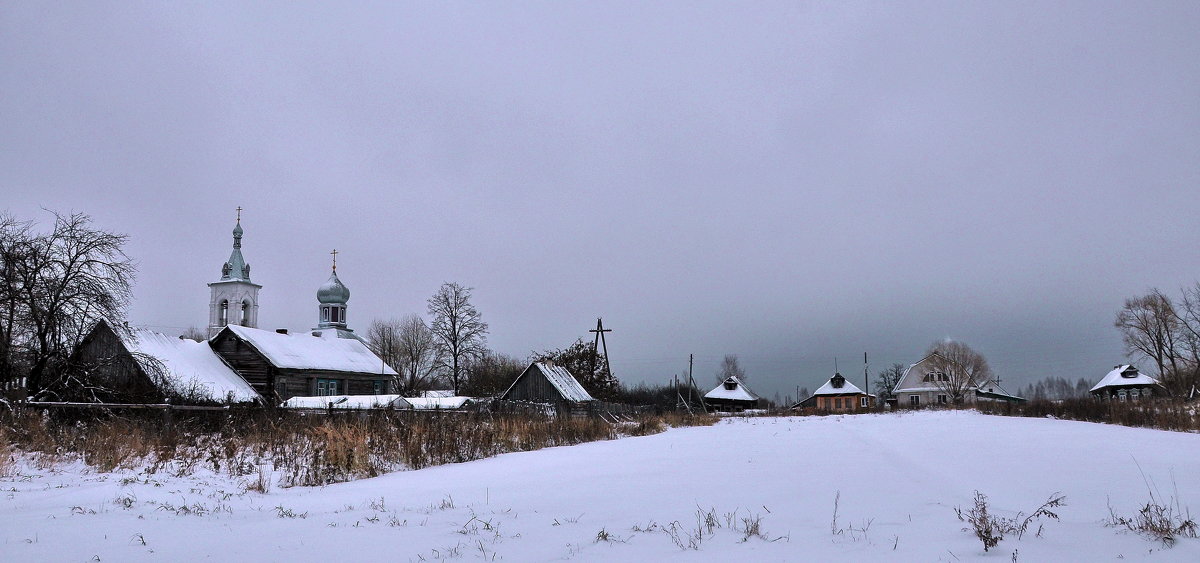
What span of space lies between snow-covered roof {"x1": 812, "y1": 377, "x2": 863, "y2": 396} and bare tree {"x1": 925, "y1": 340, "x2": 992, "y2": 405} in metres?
9.55

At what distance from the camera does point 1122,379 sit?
77750 mm

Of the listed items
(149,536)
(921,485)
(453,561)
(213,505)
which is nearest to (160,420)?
(213,505)

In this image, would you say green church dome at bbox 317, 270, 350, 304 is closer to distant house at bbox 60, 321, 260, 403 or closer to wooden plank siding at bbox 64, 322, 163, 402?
distant house at bbox 60, 321, 260, 403

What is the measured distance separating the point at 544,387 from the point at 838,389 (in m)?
68.1

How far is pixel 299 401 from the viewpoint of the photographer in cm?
3672

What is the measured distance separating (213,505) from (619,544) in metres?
4.81

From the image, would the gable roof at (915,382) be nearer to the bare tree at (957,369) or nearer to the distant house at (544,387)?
the bare tree at (957,369)

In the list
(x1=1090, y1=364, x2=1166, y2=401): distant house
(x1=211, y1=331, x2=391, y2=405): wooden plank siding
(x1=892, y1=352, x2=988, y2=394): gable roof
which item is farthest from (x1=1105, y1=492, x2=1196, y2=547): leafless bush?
(x1=892, y1=352, x2=988, y2=394): gable roof

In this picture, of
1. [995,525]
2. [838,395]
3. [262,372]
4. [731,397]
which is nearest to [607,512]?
[995,525]

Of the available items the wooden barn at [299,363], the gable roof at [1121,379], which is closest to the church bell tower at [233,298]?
the wooden barn at [299,363]

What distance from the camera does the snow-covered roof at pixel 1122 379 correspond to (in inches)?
3004

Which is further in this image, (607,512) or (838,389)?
(838,389)

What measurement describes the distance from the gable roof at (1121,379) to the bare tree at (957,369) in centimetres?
1276

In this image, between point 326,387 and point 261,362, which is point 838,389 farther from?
point 261,362
